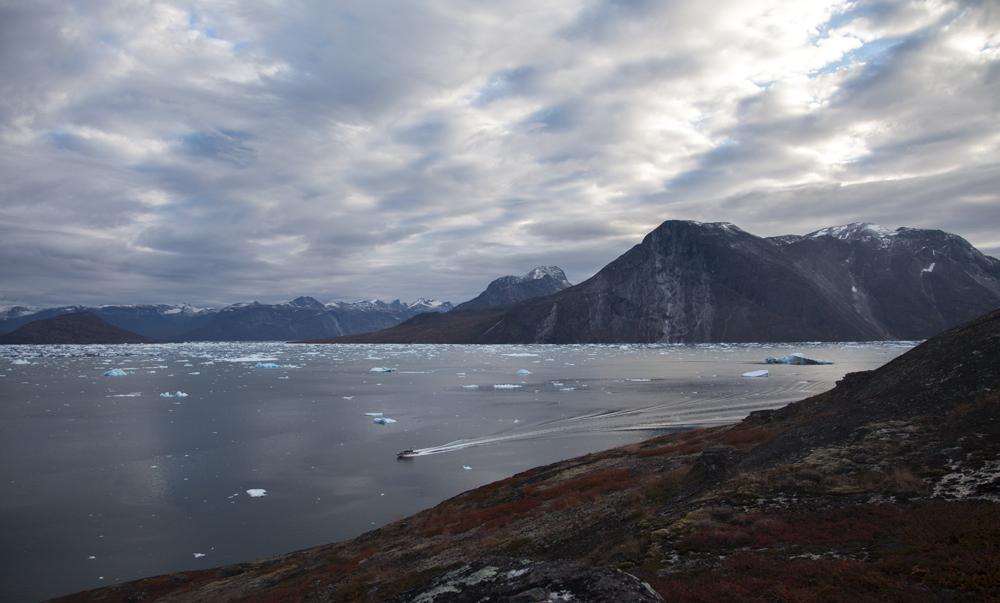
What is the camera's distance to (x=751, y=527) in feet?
31.2

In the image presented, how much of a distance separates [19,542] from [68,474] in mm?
10149

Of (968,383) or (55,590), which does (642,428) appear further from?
(55,590)

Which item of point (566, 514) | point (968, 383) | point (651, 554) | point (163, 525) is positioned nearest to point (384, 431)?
point (163, 525)

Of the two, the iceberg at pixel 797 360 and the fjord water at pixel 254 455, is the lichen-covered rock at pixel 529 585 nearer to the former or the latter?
the fjord water at pixel 254 455

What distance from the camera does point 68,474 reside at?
2839cm

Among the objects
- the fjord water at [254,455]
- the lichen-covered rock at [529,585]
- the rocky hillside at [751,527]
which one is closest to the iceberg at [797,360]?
the fjord water at [254,455]

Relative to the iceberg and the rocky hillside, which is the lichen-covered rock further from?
the iceberg

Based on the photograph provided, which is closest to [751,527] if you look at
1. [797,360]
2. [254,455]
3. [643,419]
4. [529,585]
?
[529,585]

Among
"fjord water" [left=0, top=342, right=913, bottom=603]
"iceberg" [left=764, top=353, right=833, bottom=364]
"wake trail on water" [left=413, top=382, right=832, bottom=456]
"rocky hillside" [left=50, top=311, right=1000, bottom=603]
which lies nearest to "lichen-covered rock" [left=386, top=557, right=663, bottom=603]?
"rocky hillside" [left=50, top=311, right=1000, bottom=603]

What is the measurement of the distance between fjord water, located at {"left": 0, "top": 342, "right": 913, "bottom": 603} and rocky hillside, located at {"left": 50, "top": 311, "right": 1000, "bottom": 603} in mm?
3766

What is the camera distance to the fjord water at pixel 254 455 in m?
20.0

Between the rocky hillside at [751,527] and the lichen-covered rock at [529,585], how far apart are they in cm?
2

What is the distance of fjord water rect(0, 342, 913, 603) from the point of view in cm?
2005

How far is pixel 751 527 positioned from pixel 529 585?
579 cm
